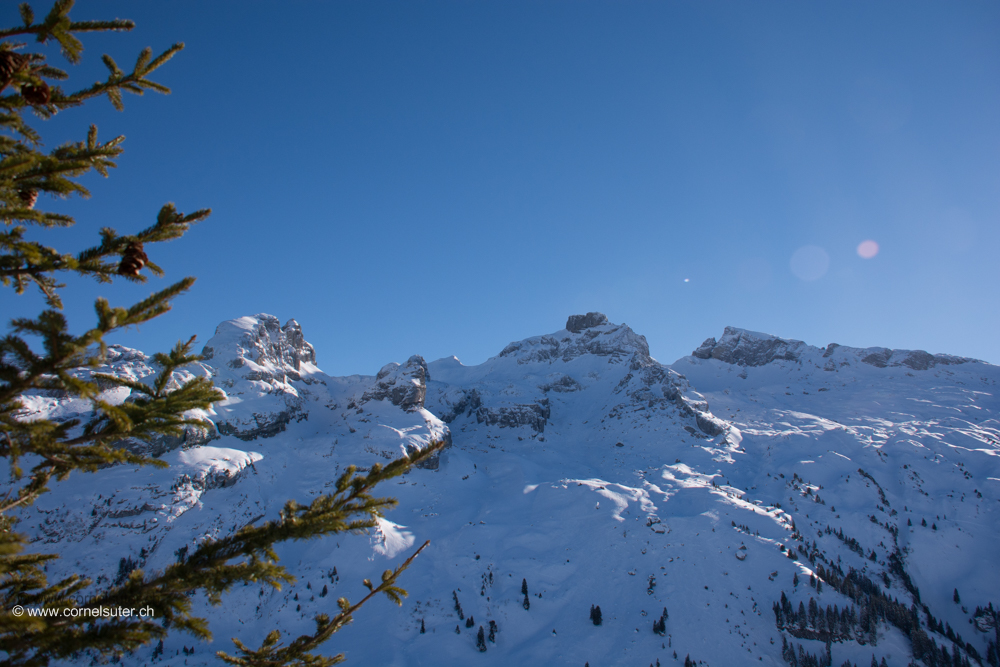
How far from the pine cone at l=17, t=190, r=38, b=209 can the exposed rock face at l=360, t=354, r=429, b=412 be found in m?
78.0

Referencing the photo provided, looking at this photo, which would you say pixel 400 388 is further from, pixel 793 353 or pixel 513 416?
pixel 793 353

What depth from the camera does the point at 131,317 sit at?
3.42 m

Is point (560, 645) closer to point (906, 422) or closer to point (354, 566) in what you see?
point (354, 566)

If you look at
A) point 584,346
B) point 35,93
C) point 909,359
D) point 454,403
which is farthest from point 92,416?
point 909,359

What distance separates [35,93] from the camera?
408cm

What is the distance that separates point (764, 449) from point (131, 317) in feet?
332

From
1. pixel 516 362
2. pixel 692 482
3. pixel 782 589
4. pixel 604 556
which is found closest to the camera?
pixel 782 589

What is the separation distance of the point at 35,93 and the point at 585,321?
15526 cm

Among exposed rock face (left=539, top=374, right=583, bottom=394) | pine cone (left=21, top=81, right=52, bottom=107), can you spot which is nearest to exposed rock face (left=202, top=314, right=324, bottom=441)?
exposed rock face (left=539, top=374, right=583, bottom=394)

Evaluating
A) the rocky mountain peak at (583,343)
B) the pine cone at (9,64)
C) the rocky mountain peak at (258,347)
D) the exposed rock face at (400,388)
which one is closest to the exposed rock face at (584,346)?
the rocky mountain peak at (583,343)

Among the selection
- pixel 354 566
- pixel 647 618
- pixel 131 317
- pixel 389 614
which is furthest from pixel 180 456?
pixel 131 317

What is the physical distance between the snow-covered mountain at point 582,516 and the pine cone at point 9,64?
18.5 meters

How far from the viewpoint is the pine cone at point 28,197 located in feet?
13.3

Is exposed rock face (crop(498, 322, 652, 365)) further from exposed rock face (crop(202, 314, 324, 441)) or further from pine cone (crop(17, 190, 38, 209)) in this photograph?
pine cone (crop(17, 190, 38, 209))
